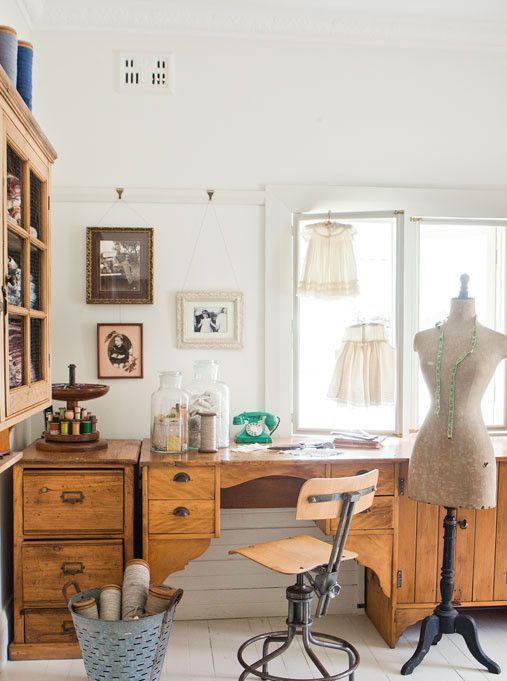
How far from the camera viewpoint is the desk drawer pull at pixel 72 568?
3.02 meters

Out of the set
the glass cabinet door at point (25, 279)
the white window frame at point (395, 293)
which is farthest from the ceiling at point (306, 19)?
the glass cabinet door at point (25, 279)

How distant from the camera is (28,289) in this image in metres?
2.35

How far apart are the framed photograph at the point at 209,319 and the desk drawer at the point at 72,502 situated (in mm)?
835

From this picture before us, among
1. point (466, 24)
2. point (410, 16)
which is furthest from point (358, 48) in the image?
point (466, 24)

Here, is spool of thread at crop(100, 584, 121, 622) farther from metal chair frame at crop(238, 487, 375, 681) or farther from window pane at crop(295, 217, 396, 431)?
window pane at crop(295, 217, 396, 431)

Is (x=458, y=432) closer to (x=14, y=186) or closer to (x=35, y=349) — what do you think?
(x=35, y=349)

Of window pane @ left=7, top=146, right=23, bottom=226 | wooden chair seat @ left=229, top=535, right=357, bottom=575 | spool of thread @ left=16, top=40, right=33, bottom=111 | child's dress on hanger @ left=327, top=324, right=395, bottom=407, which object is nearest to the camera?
window pane @ left=7, top=146, right=23, bottom=226

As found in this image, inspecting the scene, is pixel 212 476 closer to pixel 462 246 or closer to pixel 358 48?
pixel 462 246

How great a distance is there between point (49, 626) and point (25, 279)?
155 cm

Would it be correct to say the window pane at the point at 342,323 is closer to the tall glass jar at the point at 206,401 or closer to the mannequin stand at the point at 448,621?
the tall glass jar at the point at 206,401

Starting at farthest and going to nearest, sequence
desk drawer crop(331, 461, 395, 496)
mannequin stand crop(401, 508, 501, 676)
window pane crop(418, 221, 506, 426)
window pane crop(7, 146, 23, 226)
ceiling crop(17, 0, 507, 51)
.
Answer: window pane crop(418, 221, 506, 426), ceiling crop(17, 0, 507, 51), desk drawer crop(331, 461, 395, 496), mannequin stand crop(401, 508, 501, 676), window pane crop(7, 146, 23, 226)

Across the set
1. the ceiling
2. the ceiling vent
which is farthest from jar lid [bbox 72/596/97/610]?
the ceiling

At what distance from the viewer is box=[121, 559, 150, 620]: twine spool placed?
274 centimetres

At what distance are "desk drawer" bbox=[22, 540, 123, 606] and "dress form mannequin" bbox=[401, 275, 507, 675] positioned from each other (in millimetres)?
1282
